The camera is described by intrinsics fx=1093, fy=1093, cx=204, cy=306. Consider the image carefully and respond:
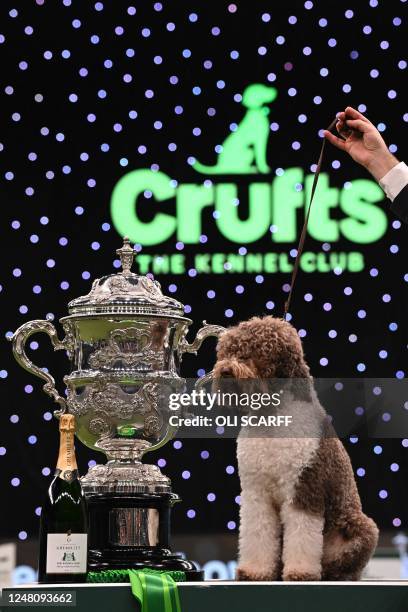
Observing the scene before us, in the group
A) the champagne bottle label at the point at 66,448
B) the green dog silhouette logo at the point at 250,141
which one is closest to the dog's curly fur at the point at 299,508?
the champagne bottle label at the point at 66,448

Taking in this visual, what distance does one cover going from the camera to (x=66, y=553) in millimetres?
1614

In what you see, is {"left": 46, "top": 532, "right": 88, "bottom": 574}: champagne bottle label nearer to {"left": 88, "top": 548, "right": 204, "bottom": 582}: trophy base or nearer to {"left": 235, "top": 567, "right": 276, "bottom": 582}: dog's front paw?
{"left": 88, "top": 548, "right": 204, "bottom": 582}: trophy base

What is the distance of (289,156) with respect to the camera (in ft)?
11.9

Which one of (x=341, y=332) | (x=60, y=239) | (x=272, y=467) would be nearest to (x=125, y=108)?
(x=60, y=239)

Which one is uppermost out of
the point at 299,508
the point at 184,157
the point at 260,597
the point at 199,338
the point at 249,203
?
the point at 184,157

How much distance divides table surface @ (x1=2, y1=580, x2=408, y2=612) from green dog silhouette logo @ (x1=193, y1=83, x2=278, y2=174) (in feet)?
7.42

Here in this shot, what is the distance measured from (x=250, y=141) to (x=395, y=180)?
1995 mm

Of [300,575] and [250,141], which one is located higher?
[250,141]

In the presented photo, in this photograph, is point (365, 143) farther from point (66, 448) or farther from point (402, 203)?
point (66, 448)

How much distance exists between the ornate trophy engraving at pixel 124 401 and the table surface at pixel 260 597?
1.10 ft

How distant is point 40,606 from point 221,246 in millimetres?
2211

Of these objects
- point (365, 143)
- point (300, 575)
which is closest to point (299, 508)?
point (300, 575)

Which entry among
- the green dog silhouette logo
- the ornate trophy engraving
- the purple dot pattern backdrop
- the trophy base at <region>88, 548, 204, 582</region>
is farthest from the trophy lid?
the green dog silhouette logo

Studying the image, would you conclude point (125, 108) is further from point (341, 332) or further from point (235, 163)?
point (341, 332)
